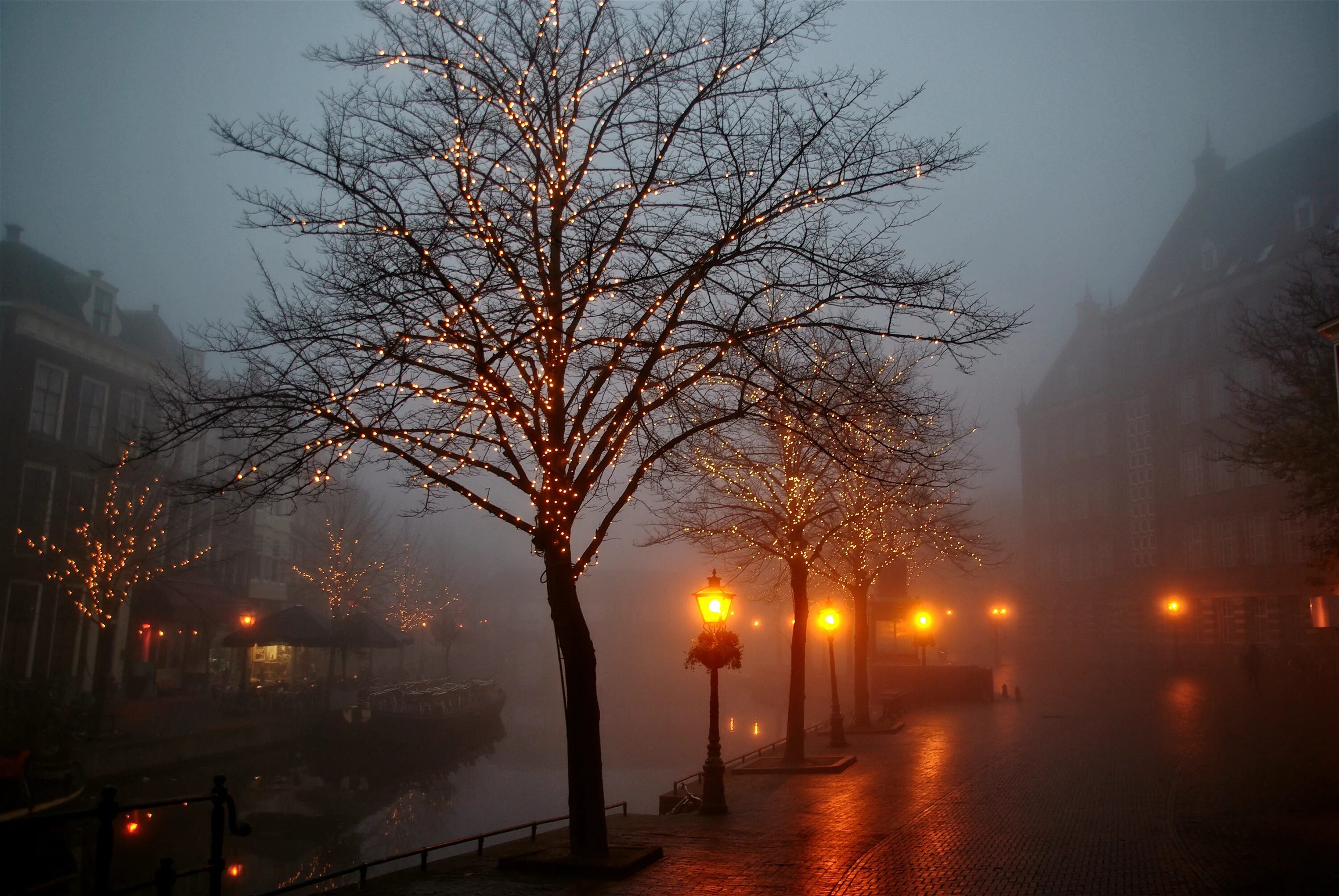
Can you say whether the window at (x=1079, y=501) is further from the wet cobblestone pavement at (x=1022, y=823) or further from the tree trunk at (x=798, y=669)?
the tree trunk at (x=798, y=669)

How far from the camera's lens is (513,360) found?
1126 cm

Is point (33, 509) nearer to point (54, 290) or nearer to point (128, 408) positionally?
point (128, 408)

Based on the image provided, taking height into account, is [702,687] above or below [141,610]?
below

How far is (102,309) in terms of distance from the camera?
117 ft

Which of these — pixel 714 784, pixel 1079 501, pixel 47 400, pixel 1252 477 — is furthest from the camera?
pixel 1079 501

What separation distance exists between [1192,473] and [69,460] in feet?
178

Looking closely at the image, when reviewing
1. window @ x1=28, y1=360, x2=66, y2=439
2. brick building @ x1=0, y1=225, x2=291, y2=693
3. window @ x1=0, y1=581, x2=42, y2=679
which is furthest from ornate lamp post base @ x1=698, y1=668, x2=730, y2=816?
window @ x1=28, y1=360, x2=66, y2=439

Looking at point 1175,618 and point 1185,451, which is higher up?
point 1185,451

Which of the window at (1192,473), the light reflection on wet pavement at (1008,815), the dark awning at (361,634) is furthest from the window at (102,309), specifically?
the window at (1192,473)

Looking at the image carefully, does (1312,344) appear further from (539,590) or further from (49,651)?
(539,590)

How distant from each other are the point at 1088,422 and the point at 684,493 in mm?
53792

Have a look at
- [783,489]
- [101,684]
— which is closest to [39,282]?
[101,684]

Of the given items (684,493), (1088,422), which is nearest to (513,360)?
(684,493)

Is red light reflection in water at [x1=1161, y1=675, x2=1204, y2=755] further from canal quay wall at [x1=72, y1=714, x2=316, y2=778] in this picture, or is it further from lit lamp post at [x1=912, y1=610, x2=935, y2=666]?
canal quay wall at [x1=72, y1=714, x2=316, y2=778]
